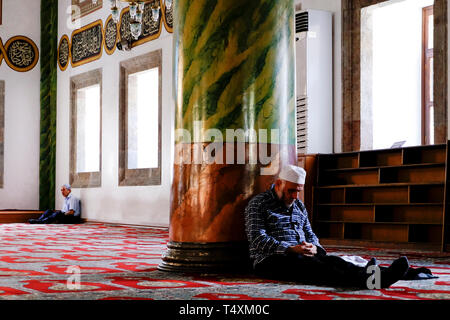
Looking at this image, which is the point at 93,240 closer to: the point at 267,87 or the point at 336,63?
the point at 336,63

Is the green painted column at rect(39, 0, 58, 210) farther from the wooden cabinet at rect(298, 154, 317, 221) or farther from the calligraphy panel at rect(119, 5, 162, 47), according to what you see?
the wooden cabinet at rect(298, 154, 317, 221)

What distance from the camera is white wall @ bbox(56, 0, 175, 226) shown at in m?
10.9

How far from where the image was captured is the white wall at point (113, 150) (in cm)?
1088

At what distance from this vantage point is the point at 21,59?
45.6 ft

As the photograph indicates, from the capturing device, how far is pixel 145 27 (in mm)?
11633

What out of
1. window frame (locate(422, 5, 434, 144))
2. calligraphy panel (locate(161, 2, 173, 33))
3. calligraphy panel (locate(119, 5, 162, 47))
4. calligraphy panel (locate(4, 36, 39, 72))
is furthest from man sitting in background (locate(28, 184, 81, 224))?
window frame (locate(422, 5, 434, 144))

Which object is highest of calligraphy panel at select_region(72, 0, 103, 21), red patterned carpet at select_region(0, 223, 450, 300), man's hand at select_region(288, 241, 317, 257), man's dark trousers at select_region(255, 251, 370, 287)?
calligraphy panel at select_region(72, 0, 103, 21)

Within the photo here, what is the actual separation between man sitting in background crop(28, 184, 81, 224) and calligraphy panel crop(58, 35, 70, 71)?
2530 mm

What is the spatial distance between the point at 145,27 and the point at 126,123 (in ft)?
5.27

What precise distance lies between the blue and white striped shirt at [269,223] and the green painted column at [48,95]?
10384 millimetres

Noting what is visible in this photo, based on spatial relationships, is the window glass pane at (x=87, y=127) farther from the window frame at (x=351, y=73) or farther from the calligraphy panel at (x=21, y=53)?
the window frame at (x=351, y=73)

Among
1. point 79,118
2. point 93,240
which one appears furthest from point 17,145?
point 93,240

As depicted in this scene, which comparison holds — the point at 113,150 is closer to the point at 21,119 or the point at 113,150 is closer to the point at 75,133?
the point at 75,133

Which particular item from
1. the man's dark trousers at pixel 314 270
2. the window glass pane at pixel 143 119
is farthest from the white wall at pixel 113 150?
the man's dark trousers at pixel 314 270
